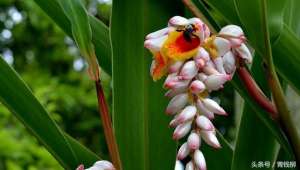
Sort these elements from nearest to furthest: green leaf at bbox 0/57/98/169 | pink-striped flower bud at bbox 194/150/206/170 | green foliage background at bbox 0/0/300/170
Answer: pink-striped flower bud at bbox 194/150/206/170 < green leaf at bbox 0/57/98/169 < green foliage background at bbox 0/0/300/170

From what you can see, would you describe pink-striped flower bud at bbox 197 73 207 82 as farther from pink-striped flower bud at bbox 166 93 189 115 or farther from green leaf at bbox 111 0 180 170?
green leaf at bbox 111 0 180 170

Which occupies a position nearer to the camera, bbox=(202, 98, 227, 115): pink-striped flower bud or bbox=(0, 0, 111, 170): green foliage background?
bbox=(202, 98, 227, 115): pink-striped flower bud

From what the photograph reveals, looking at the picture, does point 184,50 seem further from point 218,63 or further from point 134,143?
point 134,143

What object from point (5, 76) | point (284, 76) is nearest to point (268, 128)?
point (284, 76)

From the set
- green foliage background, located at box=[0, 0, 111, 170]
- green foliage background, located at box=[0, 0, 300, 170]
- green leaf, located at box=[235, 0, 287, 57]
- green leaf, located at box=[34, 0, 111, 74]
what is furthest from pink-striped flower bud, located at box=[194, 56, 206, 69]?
green foliage background, located at box=[0, 0, 111, 170]

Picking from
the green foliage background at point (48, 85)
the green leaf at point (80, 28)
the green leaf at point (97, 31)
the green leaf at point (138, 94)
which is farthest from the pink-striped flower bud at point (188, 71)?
the green foliage background at point (48, 85)

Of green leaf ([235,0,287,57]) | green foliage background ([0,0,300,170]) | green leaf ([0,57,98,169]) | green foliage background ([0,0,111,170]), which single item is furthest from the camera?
green foliage background ([0,0,111,170])

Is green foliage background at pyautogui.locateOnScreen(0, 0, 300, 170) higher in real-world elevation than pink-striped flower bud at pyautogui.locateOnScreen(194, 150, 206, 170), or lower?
lower

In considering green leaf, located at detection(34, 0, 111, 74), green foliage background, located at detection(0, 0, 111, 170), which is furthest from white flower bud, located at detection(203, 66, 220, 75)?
green foliage background, located at detection(0, 0, 111, 170)

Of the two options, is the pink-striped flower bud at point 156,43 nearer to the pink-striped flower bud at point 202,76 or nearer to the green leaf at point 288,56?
the pink-striped flower bud at point 202,76

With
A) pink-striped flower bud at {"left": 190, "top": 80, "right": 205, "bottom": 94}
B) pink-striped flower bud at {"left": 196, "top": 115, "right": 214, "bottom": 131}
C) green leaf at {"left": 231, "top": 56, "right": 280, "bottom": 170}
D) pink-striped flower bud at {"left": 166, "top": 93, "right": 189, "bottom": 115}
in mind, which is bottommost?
green leaf at {"left": 231, "top": 56, "right": 280, "bottom": 170}
